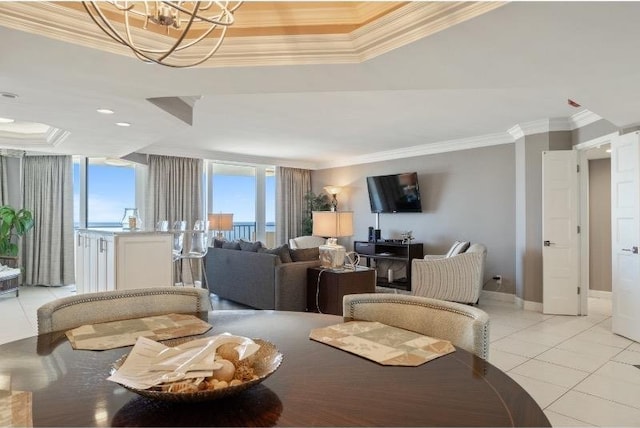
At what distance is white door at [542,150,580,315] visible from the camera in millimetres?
4770

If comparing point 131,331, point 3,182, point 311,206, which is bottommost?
point 131,331

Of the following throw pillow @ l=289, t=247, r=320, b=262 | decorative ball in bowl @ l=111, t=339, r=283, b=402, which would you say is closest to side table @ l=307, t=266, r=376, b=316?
throw pillow @ l=289, t=247, r=320, b=262

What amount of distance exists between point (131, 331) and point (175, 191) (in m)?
6.02

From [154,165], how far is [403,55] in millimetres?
5718

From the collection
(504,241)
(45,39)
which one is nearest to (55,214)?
(45,39)

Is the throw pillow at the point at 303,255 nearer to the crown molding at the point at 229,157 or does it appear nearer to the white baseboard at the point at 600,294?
the crown molding at the point at 229,157

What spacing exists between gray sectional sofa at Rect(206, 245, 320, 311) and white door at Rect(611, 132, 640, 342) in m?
3.13

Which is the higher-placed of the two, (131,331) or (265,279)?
(131,331)

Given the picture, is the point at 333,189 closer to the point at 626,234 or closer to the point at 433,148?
the point at 433,148

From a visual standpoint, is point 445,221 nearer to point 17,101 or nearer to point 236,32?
point 236,32

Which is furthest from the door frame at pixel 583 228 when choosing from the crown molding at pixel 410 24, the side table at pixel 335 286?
the crown molding at pixel 410 24

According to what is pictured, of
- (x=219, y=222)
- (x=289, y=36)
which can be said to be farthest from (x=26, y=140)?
(x=289, y=36)

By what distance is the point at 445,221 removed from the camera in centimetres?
650

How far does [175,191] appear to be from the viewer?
7.06 m
